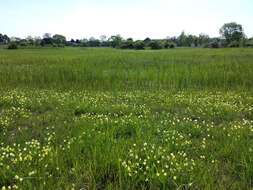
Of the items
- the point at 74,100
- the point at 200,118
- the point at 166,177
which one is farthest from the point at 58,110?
the point at 166,177

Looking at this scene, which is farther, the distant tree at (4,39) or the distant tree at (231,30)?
the distant tree at (4,39)

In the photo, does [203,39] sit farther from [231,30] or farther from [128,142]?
[128,142]

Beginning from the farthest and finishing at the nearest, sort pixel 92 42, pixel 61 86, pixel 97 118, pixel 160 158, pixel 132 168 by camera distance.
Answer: pixel 92 42, pixel 61 86, pixel 97 118, pixel 160 158, pixel 132 168

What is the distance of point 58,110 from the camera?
9508 millimetres

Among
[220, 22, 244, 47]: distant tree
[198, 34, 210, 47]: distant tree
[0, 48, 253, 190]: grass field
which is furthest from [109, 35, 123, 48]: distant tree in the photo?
[0, 48, 253, 190]: grass field

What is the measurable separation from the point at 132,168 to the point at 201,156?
1.41m

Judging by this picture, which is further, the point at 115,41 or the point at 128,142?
the point at 115,41

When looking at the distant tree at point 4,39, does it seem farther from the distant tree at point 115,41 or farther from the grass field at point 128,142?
the grass field at point 128,142

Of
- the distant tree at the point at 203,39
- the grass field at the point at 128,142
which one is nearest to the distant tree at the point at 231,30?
the distant tree at the point at 203,39

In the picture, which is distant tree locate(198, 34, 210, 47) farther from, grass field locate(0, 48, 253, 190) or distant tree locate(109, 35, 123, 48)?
grass field locate(0, 48, 253, 190)

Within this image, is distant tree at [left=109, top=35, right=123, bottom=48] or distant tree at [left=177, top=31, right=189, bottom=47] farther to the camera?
distant tree at [left=177, top=31, right=189, bottom=47]

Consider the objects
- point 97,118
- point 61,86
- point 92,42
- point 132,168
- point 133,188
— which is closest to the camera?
point 133,188

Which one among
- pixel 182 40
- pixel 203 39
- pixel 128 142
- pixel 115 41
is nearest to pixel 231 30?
pixel 203 39

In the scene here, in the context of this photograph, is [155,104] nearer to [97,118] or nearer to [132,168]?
[97,118]
